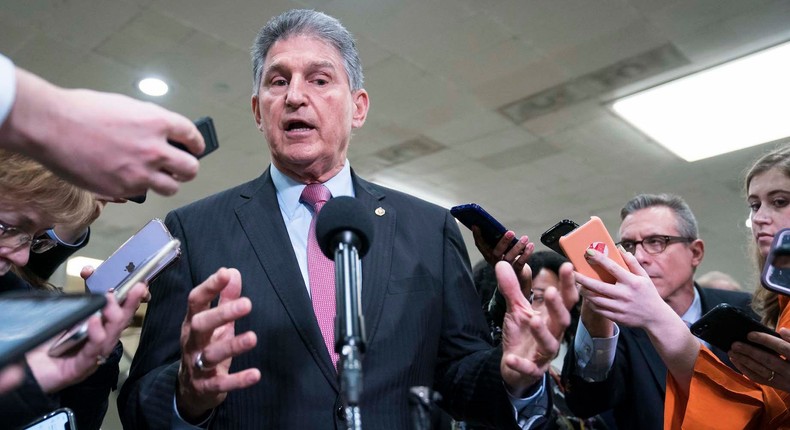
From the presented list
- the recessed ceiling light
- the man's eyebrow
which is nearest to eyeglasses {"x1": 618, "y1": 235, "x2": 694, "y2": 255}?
the man's eyebrow

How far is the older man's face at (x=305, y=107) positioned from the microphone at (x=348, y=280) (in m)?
0.59

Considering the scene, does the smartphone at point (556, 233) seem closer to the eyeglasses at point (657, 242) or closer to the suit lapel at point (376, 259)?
the suit lapel at point (376, 259)

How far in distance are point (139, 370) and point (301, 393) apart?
0.36 metres

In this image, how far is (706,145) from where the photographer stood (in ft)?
18.4

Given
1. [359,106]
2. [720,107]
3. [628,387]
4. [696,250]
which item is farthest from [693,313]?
[720,107]

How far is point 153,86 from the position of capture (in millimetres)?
4371

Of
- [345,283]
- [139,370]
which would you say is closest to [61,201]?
[139,370]

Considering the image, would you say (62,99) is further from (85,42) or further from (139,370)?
(85,42)

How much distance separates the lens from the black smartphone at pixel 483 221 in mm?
1614

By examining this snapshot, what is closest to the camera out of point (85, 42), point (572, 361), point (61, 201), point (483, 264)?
point (61, 201)

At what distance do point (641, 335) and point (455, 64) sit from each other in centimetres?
243

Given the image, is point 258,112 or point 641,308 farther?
point 258,112

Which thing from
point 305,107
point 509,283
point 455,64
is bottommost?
point 509,283

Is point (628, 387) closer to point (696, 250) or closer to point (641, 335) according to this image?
point (641, 335)
